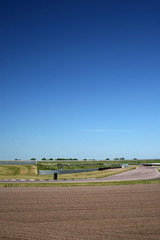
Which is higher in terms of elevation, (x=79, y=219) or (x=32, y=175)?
(x=79, y=219)

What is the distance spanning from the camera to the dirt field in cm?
730

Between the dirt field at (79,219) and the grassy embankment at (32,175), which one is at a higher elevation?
the dirt field at (79,219)

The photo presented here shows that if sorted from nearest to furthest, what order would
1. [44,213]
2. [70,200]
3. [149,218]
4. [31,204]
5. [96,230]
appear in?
[96,230], [149,218], [44,213], [31,204], [70,200]

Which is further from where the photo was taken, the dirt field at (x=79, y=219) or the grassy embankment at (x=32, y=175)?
the grassy embankment at (x=32, y=175)

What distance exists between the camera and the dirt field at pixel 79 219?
730cm

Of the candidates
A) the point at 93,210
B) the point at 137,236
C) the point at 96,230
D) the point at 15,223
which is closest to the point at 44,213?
the point at 15,223

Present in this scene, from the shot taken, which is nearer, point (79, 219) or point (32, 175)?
point (79, 219)

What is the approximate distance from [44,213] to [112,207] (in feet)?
12.2

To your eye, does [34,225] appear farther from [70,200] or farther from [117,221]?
[70,200]

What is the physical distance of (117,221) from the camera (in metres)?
8.77

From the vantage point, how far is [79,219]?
9.12 metres

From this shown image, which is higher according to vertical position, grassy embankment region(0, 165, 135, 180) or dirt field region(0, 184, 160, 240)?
dirt field region(0, 184, 160, 240)

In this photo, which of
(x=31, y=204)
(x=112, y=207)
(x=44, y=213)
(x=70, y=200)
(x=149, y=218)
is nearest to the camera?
(x=149, y=218)

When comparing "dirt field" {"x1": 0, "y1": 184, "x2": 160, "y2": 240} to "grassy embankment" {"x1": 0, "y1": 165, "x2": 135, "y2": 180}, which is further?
"grassy embankment" {"x1": 0, "y1": 165, "x2": 135, "y2": 180}
